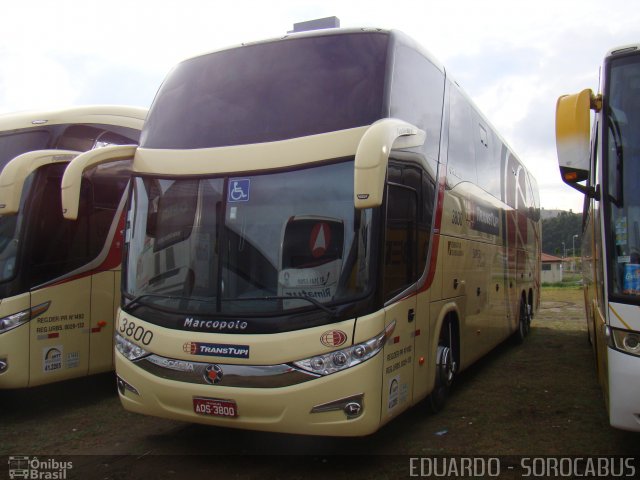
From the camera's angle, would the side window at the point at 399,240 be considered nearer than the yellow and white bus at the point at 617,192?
No

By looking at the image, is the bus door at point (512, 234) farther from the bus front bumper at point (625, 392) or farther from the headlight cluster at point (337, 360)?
the headlight cluster at point (337, 360)

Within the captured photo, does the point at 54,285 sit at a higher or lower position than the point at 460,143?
lower

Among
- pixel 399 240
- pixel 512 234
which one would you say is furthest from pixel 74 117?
pixel 512 234

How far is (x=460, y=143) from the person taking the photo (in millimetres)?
7777

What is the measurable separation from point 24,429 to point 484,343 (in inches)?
238

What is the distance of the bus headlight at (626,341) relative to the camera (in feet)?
14.5

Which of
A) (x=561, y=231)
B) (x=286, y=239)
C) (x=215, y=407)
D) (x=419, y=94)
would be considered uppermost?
(x=561, y=231)

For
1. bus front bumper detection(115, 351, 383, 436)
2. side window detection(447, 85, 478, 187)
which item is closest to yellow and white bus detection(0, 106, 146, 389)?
bus front bumper detection(115, 351, 383, 436)

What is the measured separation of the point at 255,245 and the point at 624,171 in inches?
116

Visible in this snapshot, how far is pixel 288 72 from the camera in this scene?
571cm

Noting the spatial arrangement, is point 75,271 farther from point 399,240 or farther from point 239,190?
point 399,240

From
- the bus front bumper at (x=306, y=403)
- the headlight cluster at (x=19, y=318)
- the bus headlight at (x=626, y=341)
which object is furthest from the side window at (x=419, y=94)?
the headlight cluster at (x=19, y=318)

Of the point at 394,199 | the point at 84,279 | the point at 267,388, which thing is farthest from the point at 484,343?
the point at 84,279

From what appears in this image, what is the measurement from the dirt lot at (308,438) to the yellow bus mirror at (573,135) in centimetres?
260
